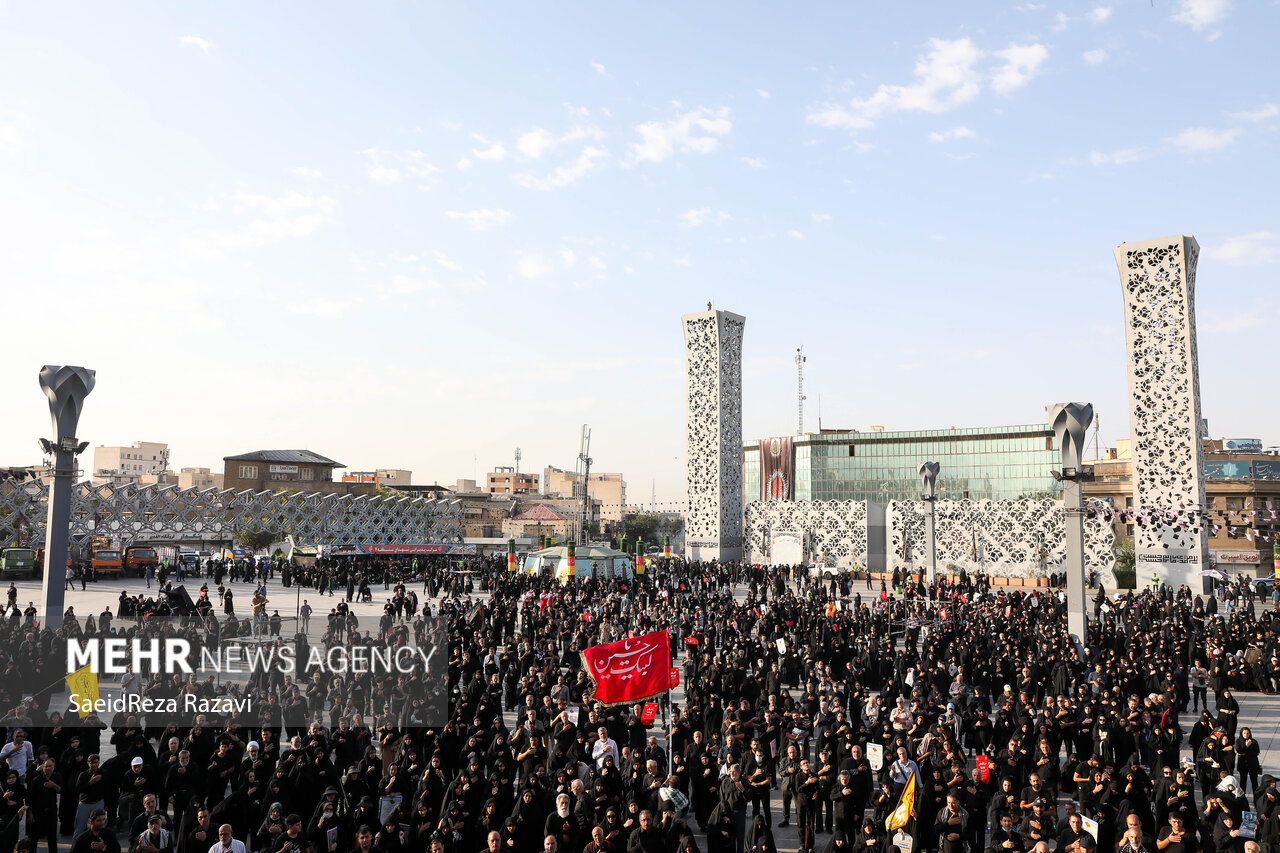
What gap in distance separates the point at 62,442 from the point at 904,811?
19261mm

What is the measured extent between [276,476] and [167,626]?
9182 cm

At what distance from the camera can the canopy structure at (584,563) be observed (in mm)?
38344

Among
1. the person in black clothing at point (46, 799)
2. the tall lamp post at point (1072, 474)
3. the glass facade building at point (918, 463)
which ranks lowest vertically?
the person in black clothing at point (46, 799)

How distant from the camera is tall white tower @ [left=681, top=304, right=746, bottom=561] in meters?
55.2

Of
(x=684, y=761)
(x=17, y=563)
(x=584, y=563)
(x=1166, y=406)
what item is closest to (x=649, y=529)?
(x=584, y=563)

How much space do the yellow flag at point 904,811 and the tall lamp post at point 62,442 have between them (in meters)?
18.0

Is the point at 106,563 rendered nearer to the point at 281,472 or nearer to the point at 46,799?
the point at 46,799

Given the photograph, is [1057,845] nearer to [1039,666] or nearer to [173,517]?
[1039,666]

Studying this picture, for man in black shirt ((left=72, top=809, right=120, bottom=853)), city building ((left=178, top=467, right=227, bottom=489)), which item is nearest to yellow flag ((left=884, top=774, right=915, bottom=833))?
man in black shirt ((left=72, top=809, right=120, bottom=853))

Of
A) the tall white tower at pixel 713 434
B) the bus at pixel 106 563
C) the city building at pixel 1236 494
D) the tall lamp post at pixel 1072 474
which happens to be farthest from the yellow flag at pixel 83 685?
the city building at pixel 1236 494

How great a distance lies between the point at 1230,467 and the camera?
6197 cm

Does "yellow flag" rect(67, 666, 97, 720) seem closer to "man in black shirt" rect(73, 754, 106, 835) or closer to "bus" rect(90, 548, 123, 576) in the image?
"man in black shirt" rect(73, 754, 106, 835)

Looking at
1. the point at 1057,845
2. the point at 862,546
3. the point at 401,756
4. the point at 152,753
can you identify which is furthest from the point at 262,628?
the point at 862,546

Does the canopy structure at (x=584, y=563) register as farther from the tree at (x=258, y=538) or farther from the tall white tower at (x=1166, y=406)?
the tree at (x=258, y=538)
